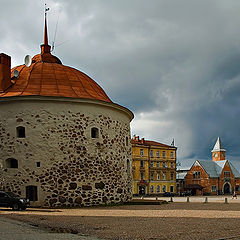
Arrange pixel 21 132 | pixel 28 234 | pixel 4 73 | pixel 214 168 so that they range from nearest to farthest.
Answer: pixel 28 234, pixel 21 132, pixel 4 73, pixel 214 168

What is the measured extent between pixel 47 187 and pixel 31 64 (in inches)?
375

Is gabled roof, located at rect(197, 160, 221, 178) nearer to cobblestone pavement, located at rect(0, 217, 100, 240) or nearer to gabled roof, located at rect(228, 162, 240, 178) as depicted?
gabled roof, located at rect(228, 162, 240, 178)

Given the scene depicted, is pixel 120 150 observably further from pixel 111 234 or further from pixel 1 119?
pixel 111 234

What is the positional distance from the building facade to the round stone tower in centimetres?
5112

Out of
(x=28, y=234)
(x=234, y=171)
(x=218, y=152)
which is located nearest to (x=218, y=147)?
(x=218, y=152)

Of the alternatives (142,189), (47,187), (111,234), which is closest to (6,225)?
(111,234)

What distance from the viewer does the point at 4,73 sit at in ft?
73.2

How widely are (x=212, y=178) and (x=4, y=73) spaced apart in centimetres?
5873

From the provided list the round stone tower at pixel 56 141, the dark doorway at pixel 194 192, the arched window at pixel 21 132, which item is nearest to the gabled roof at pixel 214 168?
the dark doorway at pixel 194 192

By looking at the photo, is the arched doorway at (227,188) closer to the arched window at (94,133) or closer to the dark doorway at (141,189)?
the dark doorway at (141,189)

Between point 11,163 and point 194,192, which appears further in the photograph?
point 194,192

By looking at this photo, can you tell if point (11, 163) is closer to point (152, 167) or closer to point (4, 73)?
point (4, 73)

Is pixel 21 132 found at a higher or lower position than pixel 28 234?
higher

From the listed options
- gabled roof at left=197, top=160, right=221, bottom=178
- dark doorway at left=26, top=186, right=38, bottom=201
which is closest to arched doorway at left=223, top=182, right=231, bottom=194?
gabled roof at left=197, top=160, right=221, bottom=178
